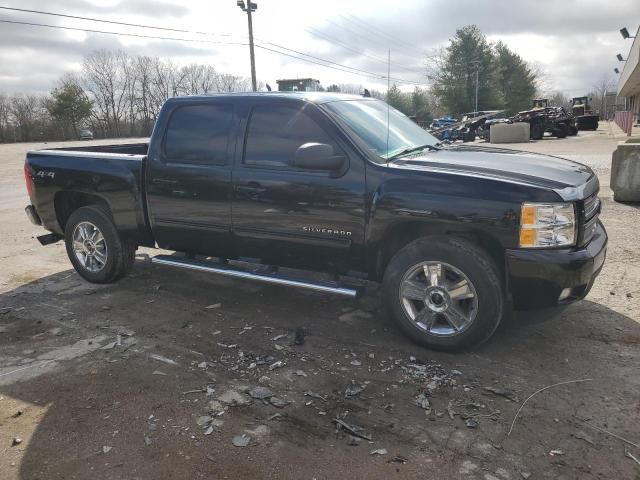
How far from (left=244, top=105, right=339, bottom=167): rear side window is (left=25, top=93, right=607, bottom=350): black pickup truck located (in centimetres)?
1

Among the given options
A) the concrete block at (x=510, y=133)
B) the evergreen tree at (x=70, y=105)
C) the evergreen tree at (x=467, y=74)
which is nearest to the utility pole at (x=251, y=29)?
the concrete block at (x=510, y=133)

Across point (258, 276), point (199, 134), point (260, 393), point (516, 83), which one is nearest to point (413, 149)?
point (258, 276)

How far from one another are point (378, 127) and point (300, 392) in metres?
2.39

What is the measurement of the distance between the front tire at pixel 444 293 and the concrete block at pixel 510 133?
27.0 meters

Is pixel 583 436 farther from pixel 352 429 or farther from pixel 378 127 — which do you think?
pixel 378 127

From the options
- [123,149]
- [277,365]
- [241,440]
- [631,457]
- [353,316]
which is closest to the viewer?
[631,457]

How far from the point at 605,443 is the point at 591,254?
1.33 m

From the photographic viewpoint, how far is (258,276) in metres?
4.52

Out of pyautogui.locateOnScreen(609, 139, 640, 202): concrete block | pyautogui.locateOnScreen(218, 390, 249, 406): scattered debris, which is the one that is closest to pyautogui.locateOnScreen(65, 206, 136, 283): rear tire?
pyautogui.locateOnScreen(218, 390, 249, 406): scattered debris

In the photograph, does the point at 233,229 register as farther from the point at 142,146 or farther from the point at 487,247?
the point at 142,146

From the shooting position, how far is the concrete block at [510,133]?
28.4 metres

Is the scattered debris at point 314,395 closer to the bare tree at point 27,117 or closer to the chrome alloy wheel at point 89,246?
the chrome alloy wheel at point 89,246

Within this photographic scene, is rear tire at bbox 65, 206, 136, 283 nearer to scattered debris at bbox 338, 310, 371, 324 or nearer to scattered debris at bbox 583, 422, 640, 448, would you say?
scattered debris at bbox 338, 310, 371, 324

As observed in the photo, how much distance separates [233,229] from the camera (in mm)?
4594
